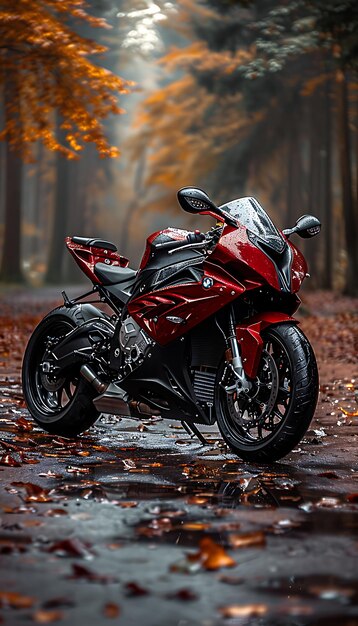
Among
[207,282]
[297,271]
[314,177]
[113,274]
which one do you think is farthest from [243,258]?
[314,177]

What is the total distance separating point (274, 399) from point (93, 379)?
1492 mm

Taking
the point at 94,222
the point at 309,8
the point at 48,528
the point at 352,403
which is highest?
the point at 309,8

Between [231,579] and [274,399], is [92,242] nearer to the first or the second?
[274,399]

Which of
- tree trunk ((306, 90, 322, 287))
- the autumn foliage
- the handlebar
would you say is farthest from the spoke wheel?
tree trunk ((306, 90, 322, 287))

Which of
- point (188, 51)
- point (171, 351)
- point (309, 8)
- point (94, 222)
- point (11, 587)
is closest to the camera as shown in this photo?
→ point (11, 587)

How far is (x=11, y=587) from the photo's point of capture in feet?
11.2

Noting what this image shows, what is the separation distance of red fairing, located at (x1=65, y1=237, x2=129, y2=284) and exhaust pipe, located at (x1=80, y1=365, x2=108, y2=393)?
672 mm

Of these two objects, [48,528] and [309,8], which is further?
[309,8]

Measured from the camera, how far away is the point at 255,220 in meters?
6.27

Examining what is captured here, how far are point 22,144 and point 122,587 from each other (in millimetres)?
17983

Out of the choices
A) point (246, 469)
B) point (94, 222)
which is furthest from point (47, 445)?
point (94, 222)

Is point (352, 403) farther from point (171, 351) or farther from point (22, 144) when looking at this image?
point (22, 144)

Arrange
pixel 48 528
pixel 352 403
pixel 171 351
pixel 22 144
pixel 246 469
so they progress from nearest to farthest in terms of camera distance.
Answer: pixel 48 528 < pixel 246 469 < pixel 171 351 < pixel 352 403 < pixel 22 144

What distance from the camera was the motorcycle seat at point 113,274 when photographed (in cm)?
712
